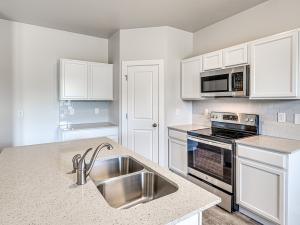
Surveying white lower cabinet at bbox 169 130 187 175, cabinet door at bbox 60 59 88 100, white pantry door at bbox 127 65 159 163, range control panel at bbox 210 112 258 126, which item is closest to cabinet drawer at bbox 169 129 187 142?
white lower cabinet at bbox 169 130 187 175

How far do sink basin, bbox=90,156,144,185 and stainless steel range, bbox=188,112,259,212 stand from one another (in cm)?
128

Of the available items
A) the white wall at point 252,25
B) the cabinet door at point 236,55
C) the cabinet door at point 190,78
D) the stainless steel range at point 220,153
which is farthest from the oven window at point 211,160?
the white wall at point 252,25

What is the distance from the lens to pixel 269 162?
1.87m

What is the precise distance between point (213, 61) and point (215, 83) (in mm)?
340

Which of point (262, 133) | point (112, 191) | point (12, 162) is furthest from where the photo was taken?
point (262, 133)

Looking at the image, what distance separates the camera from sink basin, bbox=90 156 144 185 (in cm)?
159

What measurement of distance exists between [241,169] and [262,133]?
708 millimetres

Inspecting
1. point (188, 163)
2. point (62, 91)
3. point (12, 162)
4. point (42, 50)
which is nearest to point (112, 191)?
point (12, 162)

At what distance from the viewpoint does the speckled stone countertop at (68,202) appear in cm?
79

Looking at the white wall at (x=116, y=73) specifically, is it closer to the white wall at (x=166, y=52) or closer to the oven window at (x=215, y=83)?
the white wall at (x=166, y=52)

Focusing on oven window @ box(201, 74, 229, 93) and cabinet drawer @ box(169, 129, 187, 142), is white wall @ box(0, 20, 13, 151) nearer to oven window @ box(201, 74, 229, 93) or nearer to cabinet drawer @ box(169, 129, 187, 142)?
cabinet drawer @ box(169, 129, 187, 142)

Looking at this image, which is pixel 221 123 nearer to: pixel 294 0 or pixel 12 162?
pixel 294 0

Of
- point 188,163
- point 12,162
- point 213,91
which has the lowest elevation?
point 188,163

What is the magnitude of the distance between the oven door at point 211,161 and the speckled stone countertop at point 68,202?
130 centimetres
